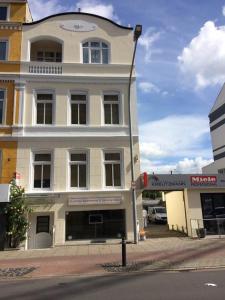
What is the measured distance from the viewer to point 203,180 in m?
21.9

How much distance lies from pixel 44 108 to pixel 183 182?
941 cm

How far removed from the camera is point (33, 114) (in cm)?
2095

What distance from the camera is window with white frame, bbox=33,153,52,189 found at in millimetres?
20094

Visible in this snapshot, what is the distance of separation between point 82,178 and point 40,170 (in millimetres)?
2400

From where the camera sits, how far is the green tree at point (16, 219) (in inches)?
722

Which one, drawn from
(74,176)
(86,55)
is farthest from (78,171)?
(86,55)

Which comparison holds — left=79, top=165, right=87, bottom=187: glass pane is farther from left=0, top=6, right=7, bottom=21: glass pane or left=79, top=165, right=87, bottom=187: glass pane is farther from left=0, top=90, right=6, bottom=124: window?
left=0, top=6, right=7, bottom=21: glass pane

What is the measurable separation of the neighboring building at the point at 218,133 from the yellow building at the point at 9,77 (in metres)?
42.4

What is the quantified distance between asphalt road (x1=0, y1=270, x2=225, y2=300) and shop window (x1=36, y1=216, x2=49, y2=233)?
916 centimetres

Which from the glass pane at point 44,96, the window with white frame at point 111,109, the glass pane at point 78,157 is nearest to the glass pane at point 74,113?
the glass pane at point 44,96

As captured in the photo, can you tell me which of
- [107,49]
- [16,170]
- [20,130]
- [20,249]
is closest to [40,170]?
[16,170]

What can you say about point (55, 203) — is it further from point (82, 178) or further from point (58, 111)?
point (58, 111)

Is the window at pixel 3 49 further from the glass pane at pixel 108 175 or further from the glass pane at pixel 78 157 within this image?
the glass pane at pixel 108 175

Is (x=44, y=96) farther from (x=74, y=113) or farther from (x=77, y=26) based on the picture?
(x=77, y=26)
